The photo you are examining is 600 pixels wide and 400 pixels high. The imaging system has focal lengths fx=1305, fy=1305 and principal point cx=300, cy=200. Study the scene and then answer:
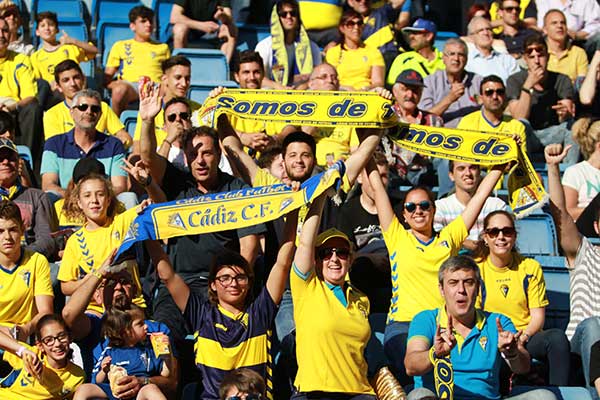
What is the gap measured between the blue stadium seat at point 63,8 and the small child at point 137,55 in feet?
4.47

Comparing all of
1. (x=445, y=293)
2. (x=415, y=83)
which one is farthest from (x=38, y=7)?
(x=445, y=293)

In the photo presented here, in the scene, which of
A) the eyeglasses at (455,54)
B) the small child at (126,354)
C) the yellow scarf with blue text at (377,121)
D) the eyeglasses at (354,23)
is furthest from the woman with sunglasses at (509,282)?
the eyeglasses at (354,23)

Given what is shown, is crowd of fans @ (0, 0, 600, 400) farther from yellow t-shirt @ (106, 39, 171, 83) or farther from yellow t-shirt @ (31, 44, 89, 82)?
yellow t-shirt @ (106, 39, 171, 83)

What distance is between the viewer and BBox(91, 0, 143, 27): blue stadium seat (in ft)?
45.5

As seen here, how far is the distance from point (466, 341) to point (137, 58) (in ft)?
19.1

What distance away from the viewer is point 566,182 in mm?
10180

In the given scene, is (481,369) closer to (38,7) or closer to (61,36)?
(61,36)

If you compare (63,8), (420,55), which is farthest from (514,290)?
(63,8)

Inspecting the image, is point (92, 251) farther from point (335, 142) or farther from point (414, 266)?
point (335, 142)

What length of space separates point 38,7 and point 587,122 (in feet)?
19.6

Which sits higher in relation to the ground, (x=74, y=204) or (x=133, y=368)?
(x=74, y=204)

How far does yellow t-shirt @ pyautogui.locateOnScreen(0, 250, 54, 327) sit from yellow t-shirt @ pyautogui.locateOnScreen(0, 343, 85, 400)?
58 cm

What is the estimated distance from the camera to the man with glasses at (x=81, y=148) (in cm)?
969

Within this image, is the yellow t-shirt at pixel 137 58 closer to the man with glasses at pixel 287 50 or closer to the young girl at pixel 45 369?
the man with glasses at pixel 287 50
